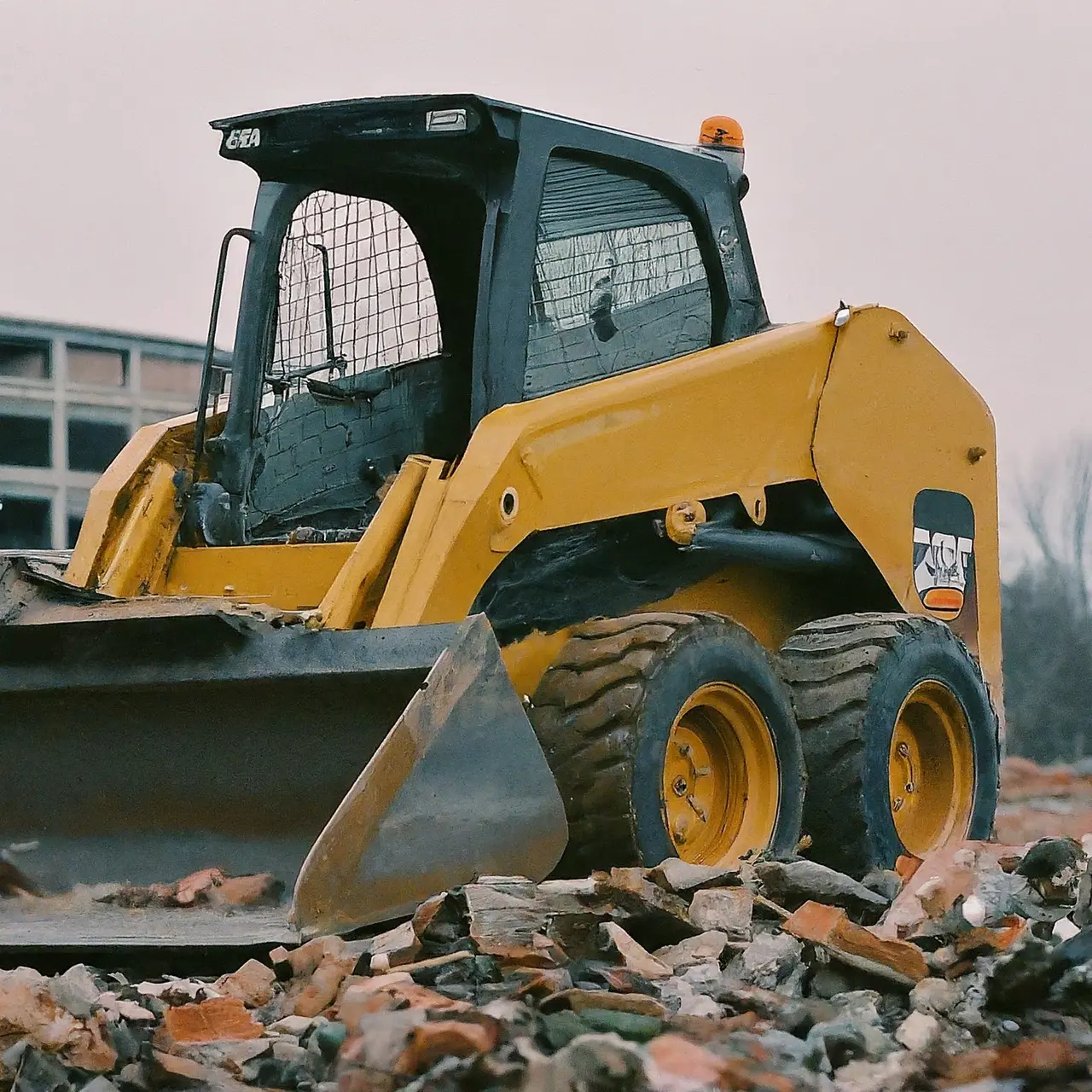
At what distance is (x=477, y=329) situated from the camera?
473 centimetres

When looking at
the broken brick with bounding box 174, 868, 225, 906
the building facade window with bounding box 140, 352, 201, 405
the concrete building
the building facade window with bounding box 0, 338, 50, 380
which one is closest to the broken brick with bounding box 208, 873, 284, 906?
the broken brick with bounding box 174, 868, 225, 906

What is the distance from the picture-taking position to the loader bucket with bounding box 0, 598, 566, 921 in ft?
12.7

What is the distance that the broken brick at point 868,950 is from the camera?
353 cm

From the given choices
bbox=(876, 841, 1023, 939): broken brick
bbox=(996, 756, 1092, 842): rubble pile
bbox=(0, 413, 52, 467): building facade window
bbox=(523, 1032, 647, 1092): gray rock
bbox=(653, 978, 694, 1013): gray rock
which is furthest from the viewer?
bbox=(0, 413, 52, 467): building facade window

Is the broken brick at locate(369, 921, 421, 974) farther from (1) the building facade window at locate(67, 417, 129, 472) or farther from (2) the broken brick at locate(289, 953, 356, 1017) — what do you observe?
(1) the building facade window at locate(67, 417, 129, 472)

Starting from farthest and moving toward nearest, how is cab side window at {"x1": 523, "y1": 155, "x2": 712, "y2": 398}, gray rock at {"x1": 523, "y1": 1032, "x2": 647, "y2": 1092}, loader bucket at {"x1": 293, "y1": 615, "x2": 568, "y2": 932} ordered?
cab side window at {"x1": 523, "y1": 155, "x2": 712, "y2": 398} → loader bucket at {"x1": 293, "y1": 615, "x2": 568, "y2": 932} → gray rock at {"x1": 523, "y1": 1032, "x2": 647, "y2": 1092}

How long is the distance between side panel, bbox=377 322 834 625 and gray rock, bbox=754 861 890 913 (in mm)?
933

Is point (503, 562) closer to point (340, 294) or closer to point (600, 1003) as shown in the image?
point (340, 294)

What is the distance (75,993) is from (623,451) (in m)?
2.05

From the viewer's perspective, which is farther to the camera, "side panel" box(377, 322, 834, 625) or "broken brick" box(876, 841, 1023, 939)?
"side panel" box(377, 322, 834, 625)

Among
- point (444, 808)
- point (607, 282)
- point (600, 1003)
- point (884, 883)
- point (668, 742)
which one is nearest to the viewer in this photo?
point (600, 1003)

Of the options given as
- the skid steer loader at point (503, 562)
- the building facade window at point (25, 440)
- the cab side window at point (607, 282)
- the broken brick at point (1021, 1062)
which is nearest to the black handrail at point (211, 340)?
the skid steer loader at point (503, 562)

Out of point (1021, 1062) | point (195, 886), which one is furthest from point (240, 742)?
point (1021, 1062)

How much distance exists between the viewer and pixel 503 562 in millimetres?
4512
